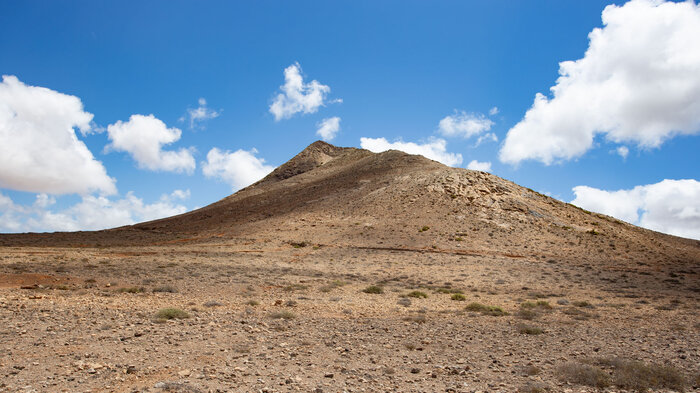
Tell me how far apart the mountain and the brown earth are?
1.32 ft

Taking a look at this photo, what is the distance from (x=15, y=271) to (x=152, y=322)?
14475 mm

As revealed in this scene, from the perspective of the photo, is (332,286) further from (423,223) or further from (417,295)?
Answer: (423,223)

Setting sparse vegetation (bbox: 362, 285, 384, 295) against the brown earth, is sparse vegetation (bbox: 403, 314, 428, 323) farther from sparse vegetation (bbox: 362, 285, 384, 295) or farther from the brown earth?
sparse vegetation (bbox: 362, 285, 384, 295)

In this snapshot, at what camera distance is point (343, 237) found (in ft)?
130

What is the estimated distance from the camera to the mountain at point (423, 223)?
120ft

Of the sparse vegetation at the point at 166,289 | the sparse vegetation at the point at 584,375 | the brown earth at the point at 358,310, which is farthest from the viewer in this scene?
the sparse vegetation at the point at 166,289

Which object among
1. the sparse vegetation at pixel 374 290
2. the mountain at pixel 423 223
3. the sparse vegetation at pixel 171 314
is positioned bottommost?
the sparse vegetation at pixel 374 290

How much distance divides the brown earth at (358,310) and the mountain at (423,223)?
1.32ft

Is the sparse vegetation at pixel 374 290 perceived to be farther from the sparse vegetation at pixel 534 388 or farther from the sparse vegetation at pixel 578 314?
the sparse vegetation at pixel 534 388

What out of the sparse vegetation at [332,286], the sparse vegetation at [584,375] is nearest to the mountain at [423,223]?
the sparse vegetation at [332,286]

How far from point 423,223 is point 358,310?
28241 millimetres

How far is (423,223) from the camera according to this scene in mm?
41844

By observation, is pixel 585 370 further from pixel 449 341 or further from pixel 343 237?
pixel 343 237

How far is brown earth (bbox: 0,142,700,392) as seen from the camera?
7.96 m
